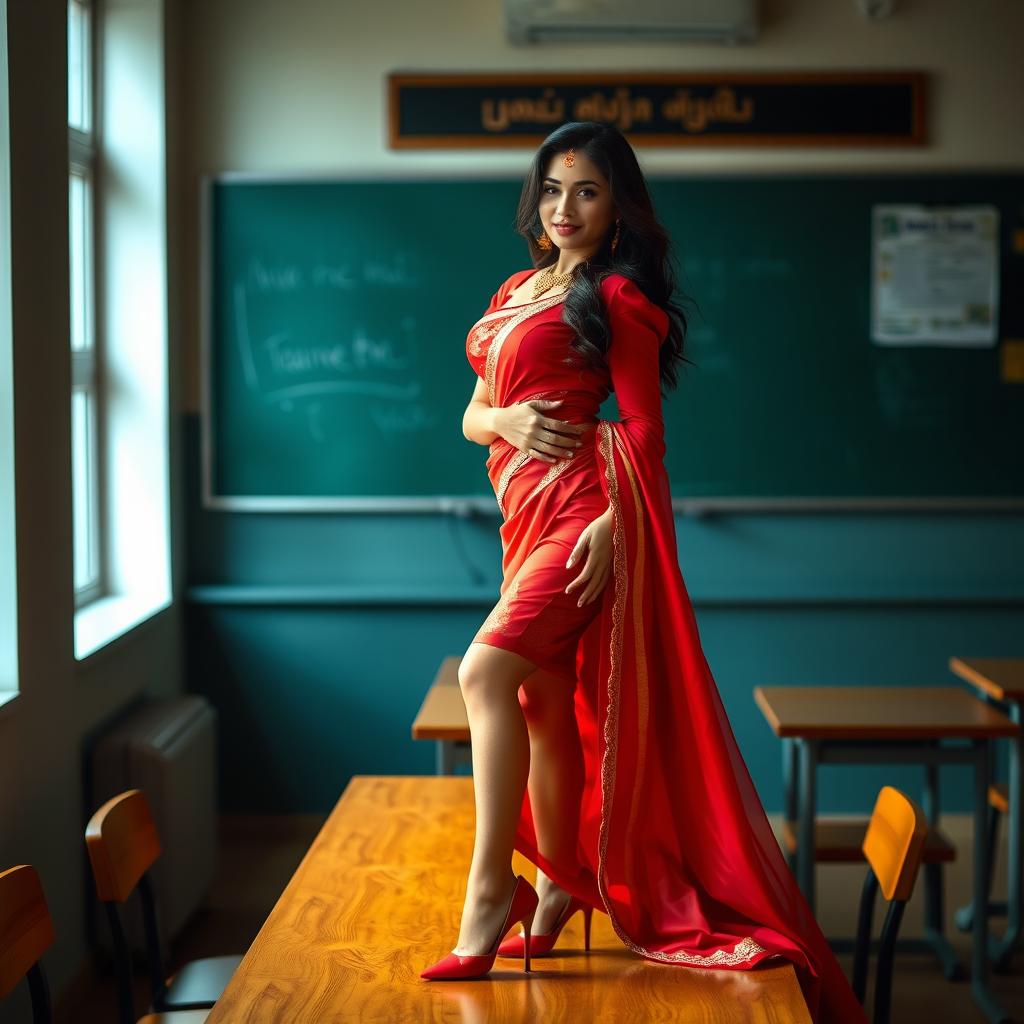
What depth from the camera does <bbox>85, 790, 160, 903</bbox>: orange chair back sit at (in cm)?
210

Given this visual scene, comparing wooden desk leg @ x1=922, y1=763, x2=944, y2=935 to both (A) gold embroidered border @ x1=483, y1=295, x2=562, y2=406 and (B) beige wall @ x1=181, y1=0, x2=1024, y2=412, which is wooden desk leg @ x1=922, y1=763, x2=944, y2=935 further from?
(B) beige wall @ x1=181, y1=0, x2=1024, y2=412

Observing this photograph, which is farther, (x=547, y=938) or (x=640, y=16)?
(x=640, y=16)

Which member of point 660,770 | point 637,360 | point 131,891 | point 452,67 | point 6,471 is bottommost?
point 131,891

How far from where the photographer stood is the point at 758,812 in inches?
80.5

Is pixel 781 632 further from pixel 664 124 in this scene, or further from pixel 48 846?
pixel 48 846

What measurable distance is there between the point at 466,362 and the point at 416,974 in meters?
2.77

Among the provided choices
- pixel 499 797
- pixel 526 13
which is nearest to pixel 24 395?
pixel 499 797

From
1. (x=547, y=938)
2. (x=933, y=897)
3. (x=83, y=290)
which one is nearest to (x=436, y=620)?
(x=83, y=290)

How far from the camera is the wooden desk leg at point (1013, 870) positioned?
3.44 meters

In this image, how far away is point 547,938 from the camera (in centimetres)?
206

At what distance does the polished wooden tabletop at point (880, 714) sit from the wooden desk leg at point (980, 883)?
0.11m

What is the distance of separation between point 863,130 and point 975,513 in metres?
1.39

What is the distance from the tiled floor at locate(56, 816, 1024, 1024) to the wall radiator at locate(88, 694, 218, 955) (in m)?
0.10

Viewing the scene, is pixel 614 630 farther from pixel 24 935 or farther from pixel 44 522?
pixel 44 522
